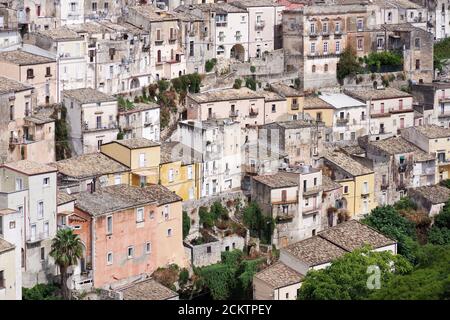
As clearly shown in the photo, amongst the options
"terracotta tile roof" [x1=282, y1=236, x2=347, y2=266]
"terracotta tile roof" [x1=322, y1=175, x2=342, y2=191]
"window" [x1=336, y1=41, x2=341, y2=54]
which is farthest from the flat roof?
"terracotta tile roof" [x1=282, y1=236, x2=347, y2=266]

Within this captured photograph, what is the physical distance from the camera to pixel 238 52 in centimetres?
7425

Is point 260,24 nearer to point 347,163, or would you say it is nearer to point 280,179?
point 347,163

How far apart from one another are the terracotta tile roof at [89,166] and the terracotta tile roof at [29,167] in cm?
255

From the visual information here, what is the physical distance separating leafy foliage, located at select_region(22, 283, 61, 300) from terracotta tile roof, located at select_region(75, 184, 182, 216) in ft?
9.93

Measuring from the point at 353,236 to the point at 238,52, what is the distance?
16.8 m

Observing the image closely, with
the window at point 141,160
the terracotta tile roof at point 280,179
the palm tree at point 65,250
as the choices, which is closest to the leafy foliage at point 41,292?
the palm tree at point 65,250

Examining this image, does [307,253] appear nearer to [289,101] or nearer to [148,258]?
[148,258]

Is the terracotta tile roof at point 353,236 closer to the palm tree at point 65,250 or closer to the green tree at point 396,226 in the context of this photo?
the green tree at point 396,226

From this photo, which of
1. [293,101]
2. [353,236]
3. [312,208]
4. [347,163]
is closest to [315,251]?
[353,236]

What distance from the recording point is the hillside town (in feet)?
177

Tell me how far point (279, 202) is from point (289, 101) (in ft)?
29.7
